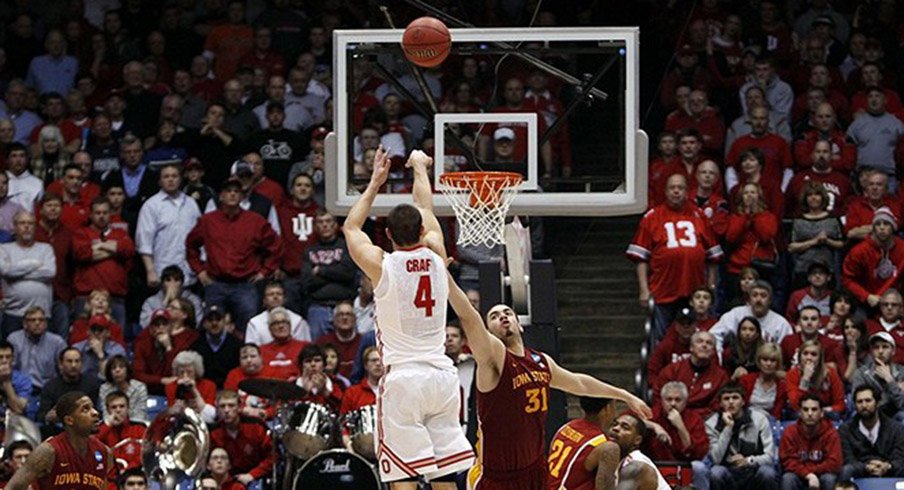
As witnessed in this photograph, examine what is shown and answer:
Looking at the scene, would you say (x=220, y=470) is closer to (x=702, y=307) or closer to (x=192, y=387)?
Answer: (x=192, y=387)

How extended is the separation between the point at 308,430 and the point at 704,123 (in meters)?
6.12

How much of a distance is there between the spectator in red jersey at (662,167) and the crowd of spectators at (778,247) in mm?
22

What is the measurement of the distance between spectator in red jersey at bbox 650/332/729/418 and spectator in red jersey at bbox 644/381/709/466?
36 centimetres

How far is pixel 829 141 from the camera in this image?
65.1 ft

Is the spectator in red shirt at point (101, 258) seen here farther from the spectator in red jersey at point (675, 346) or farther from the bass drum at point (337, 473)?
the spectator in red jersey at point (675, 346)

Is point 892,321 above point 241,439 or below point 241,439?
above

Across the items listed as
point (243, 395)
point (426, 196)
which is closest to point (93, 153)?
point (243, 395)

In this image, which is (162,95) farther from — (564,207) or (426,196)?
(426,196)

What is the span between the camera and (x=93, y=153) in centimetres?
2048

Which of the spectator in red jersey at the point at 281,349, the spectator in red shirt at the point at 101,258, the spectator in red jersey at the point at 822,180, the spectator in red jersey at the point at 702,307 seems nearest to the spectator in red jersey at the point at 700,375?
the spectator in red jersey at the point at 702,307

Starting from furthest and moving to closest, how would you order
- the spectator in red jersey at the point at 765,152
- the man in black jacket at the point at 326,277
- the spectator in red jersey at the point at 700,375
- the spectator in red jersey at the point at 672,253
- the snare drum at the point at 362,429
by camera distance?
the spectator in red jersey at the point at 765,152
the man in black jacket at the point at 326,277
the spectator in red jersey at the point at 672,253
the spectator in red jersey at the point at 700,375
the snare drum at the point at 362,429

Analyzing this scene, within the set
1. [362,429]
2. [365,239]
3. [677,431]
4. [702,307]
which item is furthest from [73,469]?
[702,307]

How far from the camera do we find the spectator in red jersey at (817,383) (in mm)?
17141

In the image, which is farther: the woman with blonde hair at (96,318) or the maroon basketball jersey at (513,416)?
the woman with blonde hair at (96,318)
